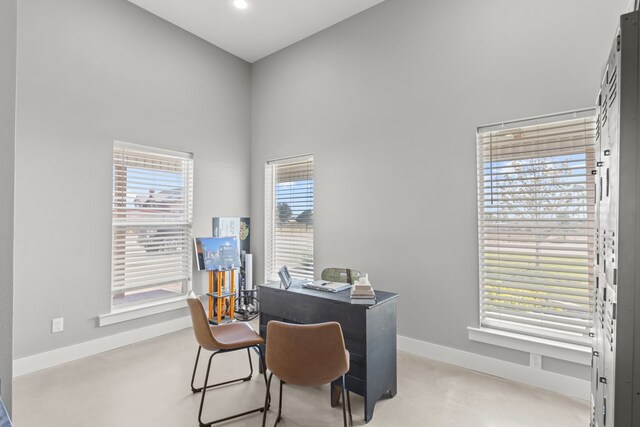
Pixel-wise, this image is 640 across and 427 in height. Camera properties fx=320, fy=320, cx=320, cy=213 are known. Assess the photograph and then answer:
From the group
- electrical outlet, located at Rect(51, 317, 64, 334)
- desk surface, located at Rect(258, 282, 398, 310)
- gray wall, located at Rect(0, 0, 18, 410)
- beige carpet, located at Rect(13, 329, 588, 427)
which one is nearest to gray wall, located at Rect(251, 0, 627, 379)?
beige carpet, located at Rect(13, 329, 588, 427)

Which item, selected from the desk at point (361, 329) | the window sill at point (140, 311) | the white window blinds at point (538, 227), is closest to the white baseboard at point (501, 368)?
the white window blinds at point (538, 227)

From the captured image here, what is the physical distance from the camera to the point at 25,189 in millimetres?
2840

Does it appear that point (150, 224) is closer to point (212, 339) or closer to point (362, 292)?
point (212, 339)

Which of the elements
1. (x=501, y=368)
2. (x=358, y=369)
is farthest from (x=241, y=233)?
(x=501, y=368)

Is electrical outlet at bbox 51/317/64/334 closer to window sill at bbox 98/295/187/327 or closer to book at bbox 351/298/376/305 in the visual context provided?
window sill at bbox 98/295/187/327

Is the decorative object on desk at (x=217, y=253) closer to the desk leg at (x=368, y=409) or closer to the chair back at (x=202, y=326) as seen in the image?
the chair back at (x=202, y=326)

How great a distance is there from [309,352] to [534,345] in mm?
1929

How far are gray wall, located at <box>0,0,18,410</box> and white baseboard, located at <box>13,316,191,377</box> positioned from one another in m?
2.21

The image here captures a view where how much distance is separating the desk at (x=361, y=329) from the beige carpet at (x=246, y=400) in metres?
0.17

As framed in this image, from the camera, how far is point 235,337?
2.36m

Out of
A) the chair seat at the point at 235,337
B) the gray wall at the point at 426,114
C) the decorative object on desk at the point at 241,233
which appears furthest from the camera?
the decorative object on desk at the point at 241,233

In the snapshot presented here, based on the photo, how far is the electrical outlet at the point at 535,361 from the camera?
99.4 inches

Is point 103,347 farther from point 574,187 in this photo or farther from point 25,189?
point 574,187

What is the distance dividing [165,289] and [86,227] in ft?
3.82
